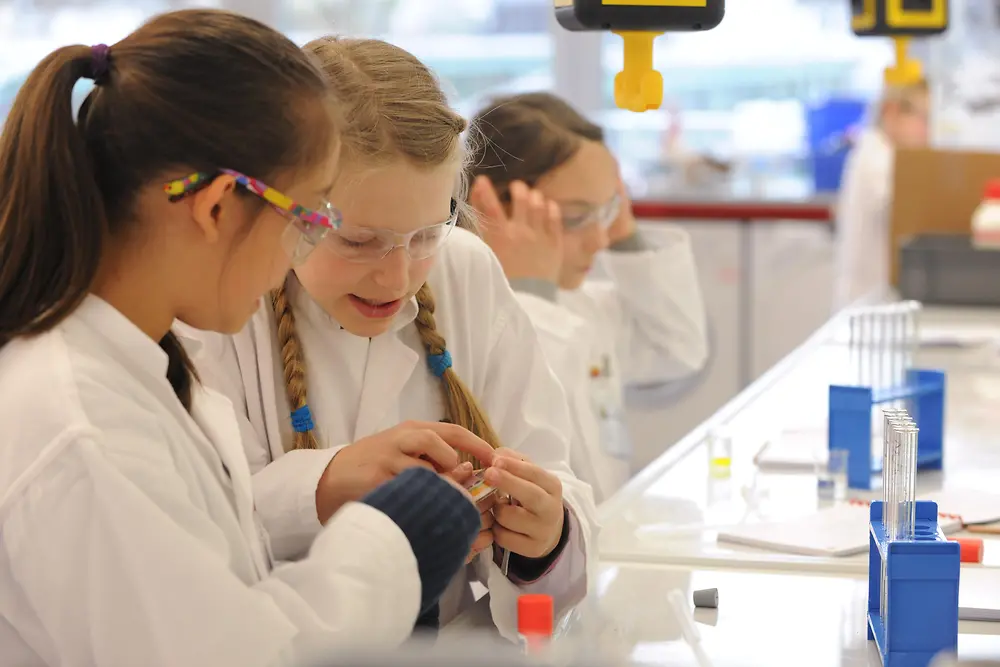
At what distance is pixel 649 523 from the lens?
1.49 metres

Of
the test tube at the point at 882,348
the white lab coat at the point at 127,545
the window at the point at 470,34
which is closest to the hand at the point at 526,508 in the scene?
the white lab coat at the point at 127,545

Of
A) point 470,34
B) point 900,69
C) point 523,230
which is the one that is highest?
point 470,34

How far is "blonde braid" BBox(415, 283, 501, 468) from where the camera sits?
1.32 m

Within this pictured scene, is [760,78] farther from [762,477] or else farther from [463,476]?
[463,476]

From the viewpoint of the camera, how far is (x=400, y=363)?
4.42ft

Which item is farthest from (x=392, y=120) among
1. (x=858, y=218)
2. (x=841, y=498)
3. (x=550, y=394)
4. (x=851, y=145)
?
(x=851, y=145)

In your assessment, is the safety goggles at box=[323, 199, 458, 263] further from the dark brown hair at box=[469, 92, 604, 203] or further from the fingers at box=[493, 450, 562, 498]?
the dark brown hair at box=[469, 92, 604, 203]

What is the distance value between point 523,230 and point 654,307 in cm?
71

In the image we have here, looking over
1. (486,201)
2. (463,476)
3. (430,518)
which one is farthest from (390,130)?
(486,201)

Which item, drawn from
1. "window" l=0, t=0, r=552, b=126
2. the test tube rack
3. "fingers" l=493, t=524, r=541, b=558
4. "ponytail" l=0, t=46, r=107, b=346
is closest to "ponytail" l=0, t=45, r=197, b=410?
"ponytail" l=0, t=46, r=107, b=346

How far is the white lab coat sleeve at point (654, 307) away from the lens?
267 centimetres

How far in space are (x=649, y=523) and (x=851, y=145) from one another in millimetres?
3984

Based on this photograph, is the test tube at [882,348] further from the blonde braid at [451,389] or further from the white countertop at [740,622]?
the blonde braid at [451,389]

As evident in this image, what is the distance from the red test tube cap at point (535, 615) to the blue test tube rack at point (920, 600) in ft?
0.90
